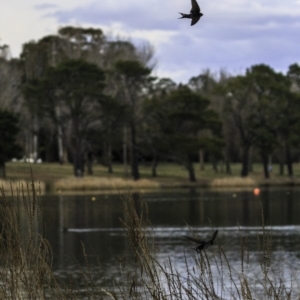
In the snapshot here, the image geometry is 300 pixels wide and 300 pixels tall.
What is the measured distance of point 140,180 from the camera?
66.9m

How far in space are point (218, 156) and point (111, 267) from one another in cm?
4782

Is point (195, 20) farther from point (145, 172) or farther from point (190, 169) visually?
Answer: point (145, 172)

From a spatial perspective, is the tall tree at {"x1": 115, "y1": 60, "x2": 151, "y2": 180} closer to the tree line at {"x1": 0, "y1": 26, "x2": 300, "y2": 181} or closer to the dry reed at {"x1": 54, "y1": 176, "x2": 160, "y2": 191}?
the tree line at {"x1": 0, "y1": 26, "x2": 300, "y2": 181}

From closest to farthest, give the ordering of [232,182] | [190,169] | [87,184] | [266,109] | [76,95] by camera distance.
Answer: [87,184]
[76,95]
[232,182]
[190,169]
[266,109]

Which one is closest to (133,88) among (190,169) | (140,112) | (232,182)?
(140,112)

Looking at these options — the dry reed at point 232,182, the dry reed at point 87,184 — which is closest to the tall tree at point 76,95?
the dry reed at point 87,184

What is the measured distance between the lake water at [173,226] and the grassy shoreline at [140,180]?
7.14 meters

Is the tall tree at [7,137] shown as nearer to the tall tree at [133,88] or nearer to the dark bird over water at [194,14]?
the tall tree at [133,88]

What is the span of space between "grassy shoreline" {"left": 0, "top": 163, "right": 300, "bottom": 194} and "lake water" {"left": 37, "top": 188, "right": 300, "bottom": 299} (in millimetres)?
7142

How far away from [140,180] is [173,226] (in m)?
32.0

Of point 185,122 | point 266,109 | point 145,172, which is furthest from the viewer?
point 145,172

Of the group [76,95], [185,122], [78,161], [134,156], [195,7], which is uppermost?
[76,95]

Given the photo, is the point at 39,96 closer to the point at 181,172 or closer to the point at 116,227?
the point at 181,172

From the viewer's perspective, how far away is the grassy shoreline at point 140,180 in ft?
209
